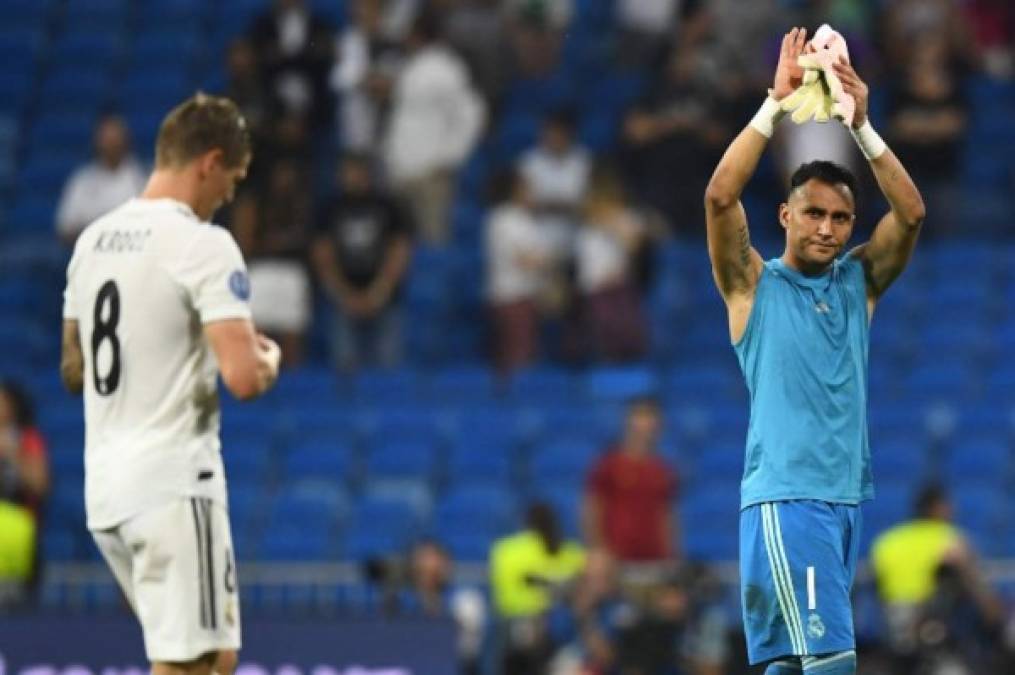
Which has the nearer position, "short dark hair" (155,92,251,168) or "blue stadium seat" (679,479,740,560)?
"short dark hair" (155,92,251,168)

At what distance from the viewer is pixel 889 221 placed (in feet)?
24.3

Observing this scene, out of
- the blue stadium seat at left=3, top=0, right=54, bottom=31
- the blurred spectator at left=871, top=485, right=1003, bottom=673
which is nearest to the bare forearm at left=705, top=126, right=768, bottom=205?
the blurred spectator at left=871, top=485, right=1003, bottom=673

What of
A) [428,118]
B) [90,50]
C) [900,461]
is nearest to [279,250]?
[428,118]

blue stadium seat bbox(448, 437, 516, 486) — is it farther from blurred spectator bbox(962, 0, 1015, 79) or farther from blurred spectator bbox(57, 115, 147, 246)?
blurred spectator bbox(962, 0, 1015, 79)

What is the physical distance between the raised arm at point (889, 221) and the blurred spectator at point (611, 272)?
8.75m

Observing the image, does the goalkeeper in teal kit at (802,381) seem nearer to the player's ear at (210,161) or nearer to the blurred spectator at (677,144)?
the player's ear at (210,161)

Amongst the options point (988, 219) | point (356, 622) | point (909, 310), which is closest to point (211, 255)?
point (356, 622)

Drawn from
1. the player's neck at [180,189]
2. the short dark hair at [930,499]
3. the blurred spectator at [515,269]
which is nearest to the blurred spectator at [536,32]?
the blurred spectator at [515,269]

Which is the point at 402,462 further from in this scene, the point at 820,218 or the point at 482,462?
the point at 820,218

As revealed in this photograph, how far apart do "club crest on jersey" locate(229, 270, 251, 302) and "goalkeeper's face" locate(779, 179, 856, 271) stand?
174 cm

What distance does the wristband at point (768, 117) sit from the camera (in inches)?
279

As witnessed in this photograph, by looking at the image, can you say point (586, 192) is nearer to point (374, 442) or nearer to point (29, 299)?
point (374, 442)

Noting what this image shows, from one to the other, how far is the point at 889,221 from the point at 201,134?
221 centimetres

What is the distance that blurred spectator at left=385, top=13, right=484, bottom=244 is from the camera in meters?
17.3
